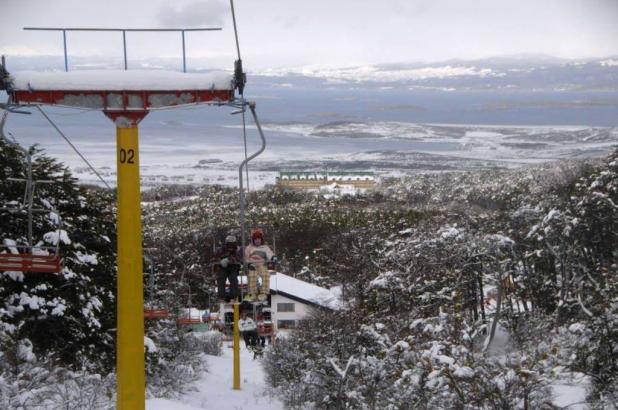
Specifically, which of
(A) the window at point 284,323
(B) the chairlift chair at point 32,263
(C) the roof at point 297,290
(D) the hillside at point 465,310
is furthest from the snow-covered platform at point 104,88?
(A) the window at point 284,323

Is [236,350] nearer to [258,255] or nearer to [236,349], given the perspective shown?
[236,349]

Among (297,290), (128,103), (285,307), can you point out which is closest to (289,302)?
(285,307)

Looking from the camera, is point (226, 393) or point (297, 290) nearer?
point (226, 393)

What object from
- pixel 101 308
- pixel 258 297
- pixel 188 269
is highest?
pixel 258 297

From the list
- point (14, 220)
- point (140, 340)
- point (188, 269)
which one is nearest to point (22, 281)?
point (14, 220)

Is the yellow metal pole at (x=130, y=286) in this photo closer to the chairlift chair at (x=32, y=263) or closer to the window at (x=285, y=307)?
the chairlift chair at (x=32, y=263)

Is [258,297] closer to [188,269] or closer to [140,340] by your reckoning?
[140,340]
